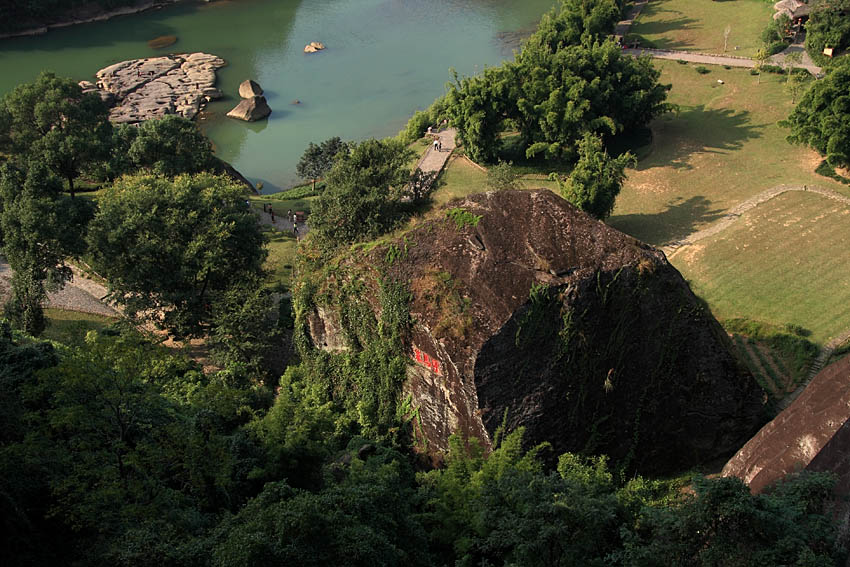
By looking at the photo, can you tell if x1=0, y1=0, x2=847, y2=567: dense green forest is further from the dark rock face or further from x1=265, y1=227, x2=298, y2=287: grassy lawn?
A: x1=265, y1=227, x2=298, y2=287: grassy lawn

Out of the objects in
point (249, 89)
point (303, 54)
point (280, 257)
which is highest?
point (303, 54)

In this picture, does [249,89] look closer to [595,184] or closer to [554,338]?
[595,184]

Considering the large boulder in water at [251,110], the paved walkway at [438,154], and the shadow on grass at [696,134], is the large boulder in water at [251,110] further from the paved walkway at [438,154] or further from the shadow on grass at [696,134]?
the shadow on grass at [696,134]

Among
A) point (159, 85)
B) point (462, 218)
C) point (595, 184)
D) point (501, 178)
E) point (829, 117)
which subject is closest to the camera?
point (462, 218)

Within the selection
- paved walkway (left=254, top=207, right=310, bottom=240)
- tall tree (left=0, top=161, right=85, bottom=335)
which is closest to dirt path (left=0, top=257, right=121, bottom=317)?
tall tree (left=0, top=161, right=85, bottom=335)

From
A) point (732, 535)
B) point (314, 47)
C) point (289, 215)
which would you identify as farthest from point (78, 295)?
point (314, 47)

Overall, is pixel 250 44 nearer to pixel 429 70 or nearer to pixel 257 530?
pixel 429 70

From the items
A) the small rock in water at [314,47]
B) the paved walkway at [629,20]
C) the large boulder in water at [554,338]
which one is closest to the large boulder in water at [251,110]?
the small rock in water at [314,47]
